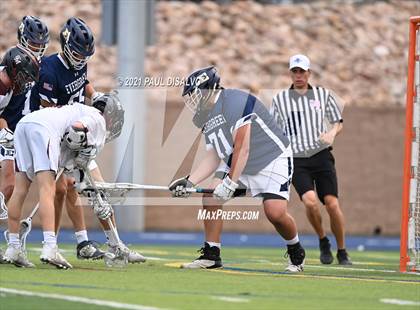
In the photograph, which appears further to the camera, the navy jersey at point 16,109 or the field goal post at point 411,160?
the navy jersey at point 16,109

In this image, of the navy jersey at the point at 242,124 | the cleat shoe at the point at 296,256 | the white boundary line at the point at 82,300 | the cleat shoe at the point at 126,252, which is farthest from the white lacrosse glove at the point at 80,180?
the white boundary line at the point at 82,300

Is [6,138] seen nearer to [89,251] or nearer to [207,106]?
[89,251]

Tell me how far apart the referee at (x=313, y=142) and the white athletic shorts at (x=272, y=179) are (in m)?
2.04

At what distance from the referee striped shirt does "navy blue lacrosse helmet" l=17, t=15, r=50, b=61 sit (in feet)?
9.47

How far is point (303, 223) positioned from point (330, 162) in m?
A: 7.98

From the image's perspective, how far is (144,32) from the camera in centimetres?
1858

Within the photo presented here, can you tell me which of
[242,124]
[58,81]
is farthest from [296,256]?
[58,81]

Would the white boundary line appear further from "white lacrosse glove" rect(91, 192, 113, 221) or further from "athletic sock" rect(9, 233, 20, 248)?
"white lacrosse glove" rect(91, 192, 113, 221)

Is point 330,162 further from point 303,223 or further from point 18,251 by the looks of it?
point 303,223

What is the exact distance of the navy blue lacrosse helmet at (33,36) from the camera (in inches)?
416

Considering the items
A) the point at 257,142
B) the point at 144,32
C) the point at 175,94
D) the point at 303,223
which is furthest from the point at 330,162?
the point at 175,94

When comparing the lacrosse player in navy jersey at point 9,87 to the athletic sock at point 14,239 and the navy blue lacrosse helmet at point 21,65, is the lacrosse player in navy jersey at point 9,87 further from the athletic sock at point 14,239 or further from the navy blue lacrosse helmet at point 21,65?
the athletic sock at point 14,239

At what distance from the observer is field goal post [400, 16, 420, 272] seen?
34.3 feet

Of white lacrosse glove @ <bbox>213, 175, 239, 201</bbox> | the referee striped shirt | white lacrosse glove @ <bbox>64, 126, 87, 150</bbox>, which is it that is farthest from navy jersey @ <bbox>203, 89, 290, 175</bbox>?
the referee striped shirt
